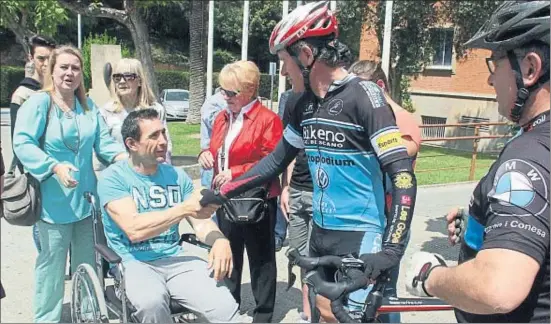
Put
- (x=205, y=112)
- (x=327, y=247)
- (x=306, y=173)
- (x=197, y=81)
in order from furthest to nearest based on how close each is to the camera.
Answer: (x=197, y=81)
(x=205, y=112)
(x=306, y=173)
(x=327, y=247)

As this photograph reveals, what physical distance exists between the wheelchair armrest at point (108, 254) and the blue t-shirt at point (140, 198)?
14cm

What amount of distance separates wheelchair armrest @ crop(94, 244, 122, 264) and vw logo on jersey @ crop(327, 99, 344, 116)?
54.8 inches

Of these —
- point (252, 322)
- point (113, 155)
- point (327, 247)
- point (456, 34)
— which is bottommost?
point (252, 322)

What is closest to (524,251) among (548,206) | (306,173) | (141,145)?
(548,206)

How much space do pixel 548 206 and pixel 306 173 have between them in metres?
2.80

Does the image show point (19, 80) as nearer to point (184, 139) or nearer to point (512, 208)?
point (184, 139)

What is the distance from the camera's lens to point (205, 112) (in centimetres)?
484

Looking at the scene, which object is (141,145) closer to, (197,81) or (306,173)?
(306,173)

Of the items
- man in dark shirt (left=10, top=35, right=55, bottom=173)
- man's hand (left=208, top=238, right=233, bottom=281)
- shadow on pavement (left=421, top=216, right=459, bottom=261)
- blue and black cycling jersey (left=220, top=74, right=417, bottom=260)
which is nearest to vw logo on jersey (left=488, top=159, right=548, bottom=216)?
blue and black cycling jersey (left=220, top=74, right=417, bottom=260)

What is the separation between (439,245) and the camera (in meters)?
6.73

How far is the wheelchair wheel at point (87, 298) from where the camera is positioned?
10.4 feet

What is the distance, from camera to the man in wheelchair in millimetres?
3186

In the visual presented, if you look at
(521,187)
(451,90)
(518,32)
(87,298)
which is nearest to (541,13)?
(518,32)

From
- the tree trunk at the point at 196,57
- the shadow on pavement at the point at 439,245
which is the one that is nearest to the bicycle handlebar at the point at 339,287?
the shadow on pavement at the point at 439,245
